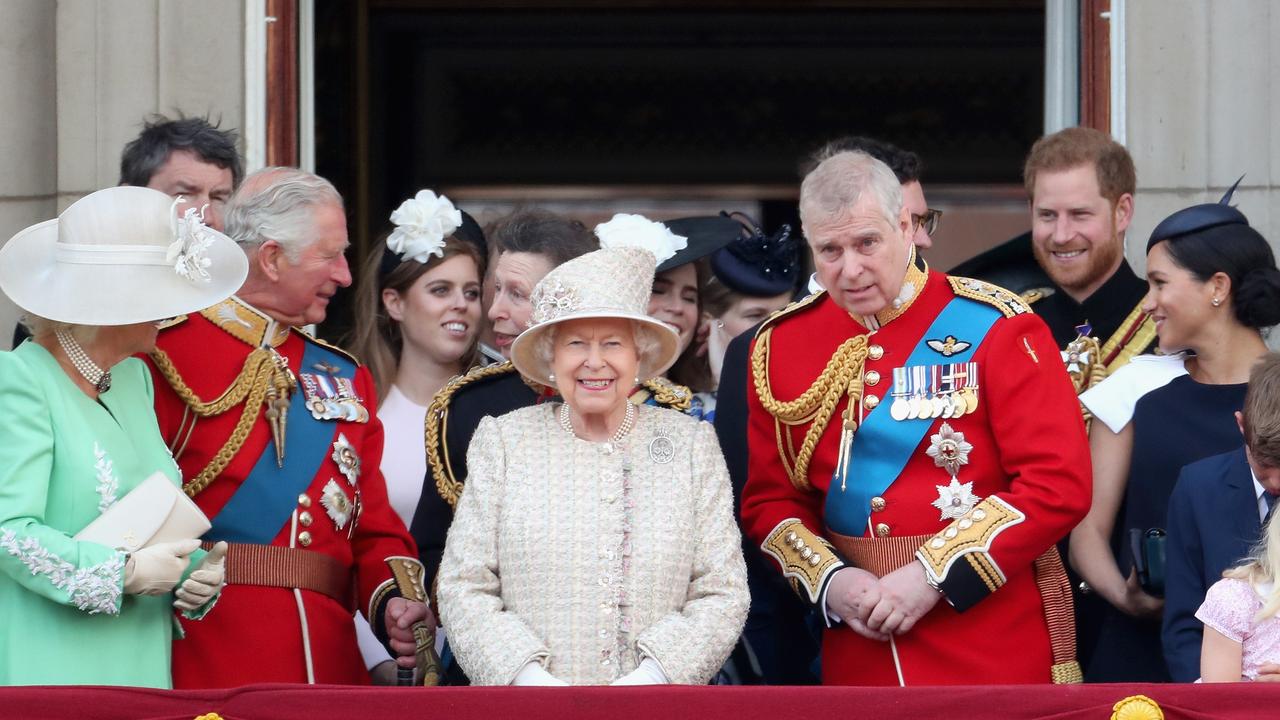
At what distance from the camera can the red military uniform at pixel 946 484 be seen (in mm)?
3986

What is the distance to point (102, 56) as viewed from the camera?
6.01 metres

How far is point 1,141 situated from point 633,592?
307 centimetres

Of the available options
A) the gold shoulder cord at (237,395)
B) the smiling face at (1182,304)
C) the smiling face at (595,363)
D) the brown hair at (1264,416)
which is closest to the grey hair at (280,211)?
the gold shoulder cord at (237,395)

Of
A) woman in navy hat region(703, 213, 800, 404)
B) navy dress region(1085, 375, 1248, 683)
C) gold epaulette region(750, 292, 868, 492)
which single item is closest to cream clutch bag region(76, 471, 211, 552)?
gold epaulette region(750, 292, 868, 492)

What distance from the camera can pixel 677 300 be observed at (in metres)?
5.31

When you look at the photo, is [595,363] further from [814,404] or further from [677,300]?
[677,300]

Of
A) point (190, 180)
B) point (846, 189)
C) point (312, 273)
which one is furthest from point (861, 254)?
point (190, 180)

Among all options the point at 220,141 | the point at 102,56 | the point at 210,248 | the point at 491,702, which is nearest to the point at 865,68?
the point at 102,56

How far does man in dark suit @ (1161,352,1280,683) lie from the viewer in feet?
12.6

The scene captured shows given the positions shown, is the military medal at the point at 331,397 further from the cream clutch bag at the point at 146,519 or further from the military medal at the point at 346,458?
the cream clutch bag at the point at 146,519

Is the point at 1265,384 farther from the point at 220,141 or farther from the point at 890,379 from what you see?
the point at 220,141

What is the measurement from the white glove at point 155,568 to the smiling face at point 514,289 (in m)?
1.22

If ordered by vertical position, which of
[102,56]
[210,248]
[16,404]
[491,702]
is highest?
[102,56]

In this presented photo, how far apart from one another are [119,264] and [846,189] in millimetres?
1464
